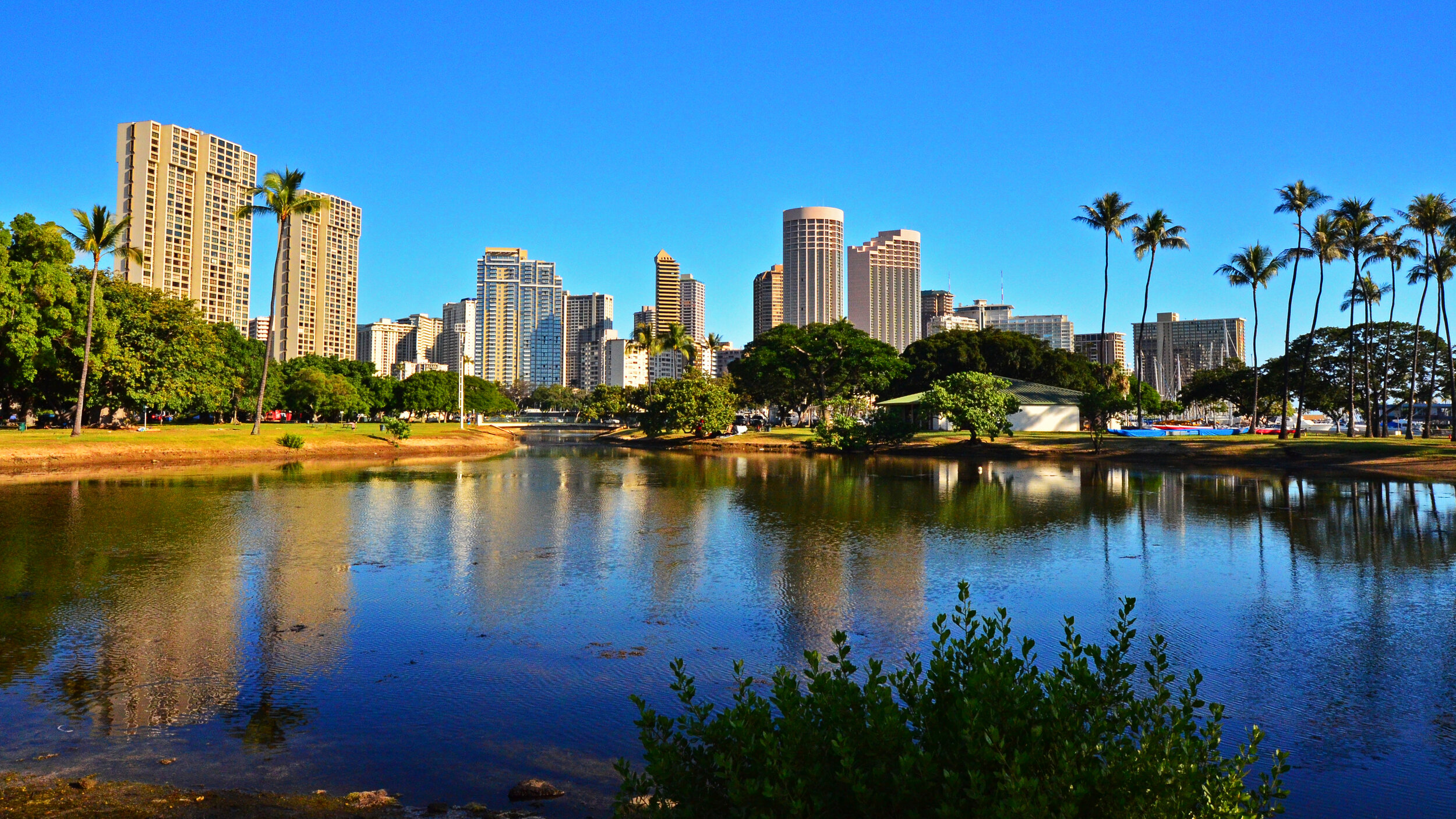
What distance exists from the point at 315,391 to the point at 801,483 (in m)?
71.3

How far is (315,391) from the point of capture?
298 ft

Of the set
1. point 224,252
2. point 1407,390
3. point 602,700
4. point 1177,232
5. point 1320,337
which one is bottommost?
point 602,700

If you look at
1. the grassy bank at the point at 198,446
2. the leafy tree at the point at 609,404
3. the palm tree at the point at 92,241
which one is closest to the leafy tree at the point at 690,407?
the grassy bank at the point at 198,446

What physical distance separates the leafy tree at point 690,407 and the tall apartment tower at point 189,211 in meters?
74.1

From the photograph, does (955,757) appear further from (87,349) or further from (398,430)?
(398,430)

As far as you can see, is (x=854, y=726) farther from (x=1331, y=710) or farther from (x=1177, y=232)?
(x=1177, y=232)

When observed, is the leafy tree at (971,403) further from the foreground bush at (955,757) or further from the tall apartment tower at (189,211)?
the tall apartment tower at (189,211)

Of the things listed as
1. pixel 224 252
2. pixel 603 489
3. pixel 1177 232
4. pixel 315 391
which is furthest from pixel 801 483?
pixel 224 252

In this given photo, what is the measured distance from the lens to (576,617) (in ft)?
40.1

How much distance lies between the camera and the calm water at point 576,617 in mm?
7312

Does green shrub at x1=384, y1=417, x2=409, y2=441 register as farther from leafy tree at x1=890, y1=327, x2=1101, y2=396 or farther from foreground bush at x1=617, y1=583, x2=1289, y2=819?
foreground bush at x1=617, y1=583, x2=1289, y2=819

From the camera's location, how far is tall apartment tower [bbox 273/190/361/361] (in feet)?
569

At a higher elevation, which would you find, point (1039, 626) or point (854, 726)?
point (854, 726)

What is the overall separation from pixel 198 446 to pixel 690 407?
3802cm
